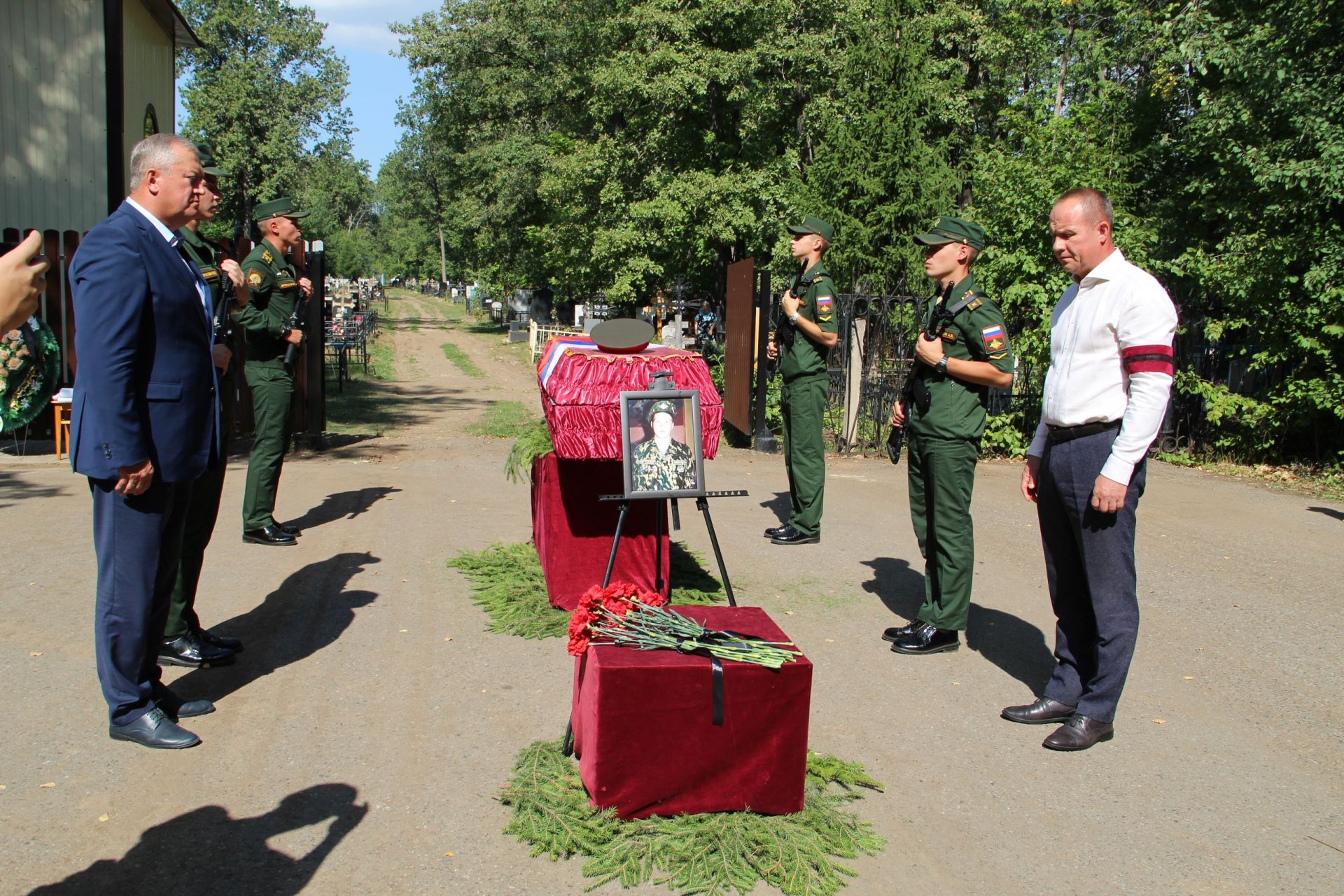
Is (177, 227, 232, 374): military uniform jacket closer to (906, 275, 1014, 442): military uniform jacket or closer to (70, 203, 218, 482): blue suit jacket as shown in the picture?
(70, 203, 218, 482): blue suit jacket

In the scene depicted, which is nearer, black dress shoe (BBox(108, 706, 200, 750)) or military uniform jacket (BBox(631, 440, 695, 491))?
black dress shoe (BBox(108, 706, 200, 750))

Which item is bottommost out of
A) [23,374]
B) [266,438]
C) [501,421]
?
[501,421]

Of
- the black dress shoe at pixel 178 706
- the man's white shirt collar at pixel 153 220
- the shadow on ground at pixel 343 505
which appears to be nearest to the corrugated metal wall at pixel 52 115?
the shadow on ground at pixel 343 505

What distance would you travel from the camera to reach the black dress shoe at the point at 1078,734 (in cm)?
448

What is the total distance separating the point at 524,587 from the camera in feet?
21.0

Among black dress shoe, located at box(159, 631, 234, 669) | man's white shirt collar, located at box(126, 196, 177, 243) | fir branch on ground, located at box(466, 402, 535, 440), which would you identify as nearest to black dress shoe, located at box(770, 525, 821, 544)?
black dress shoe, located at box(159, 631, 234, 669)

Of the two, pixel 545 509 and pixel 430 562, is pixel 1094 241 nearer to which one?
pixel 545 509

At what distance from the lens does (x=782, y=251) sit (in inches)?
871

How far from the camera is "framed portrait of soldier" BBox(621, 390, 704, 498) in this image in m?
5.02

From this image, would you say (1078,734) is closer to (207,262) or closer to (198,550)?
(198,550)

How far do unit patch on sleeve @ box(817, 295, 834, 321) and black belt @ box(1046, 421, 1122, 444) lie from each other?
10.4ft

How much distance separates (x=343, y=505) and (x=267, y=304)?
84.6 inches

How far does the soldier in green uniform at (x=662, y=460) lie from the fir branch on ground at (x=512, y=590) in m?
1.19

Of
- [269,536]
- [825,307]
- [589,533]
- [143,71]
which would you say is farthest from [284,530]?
[143,71]
